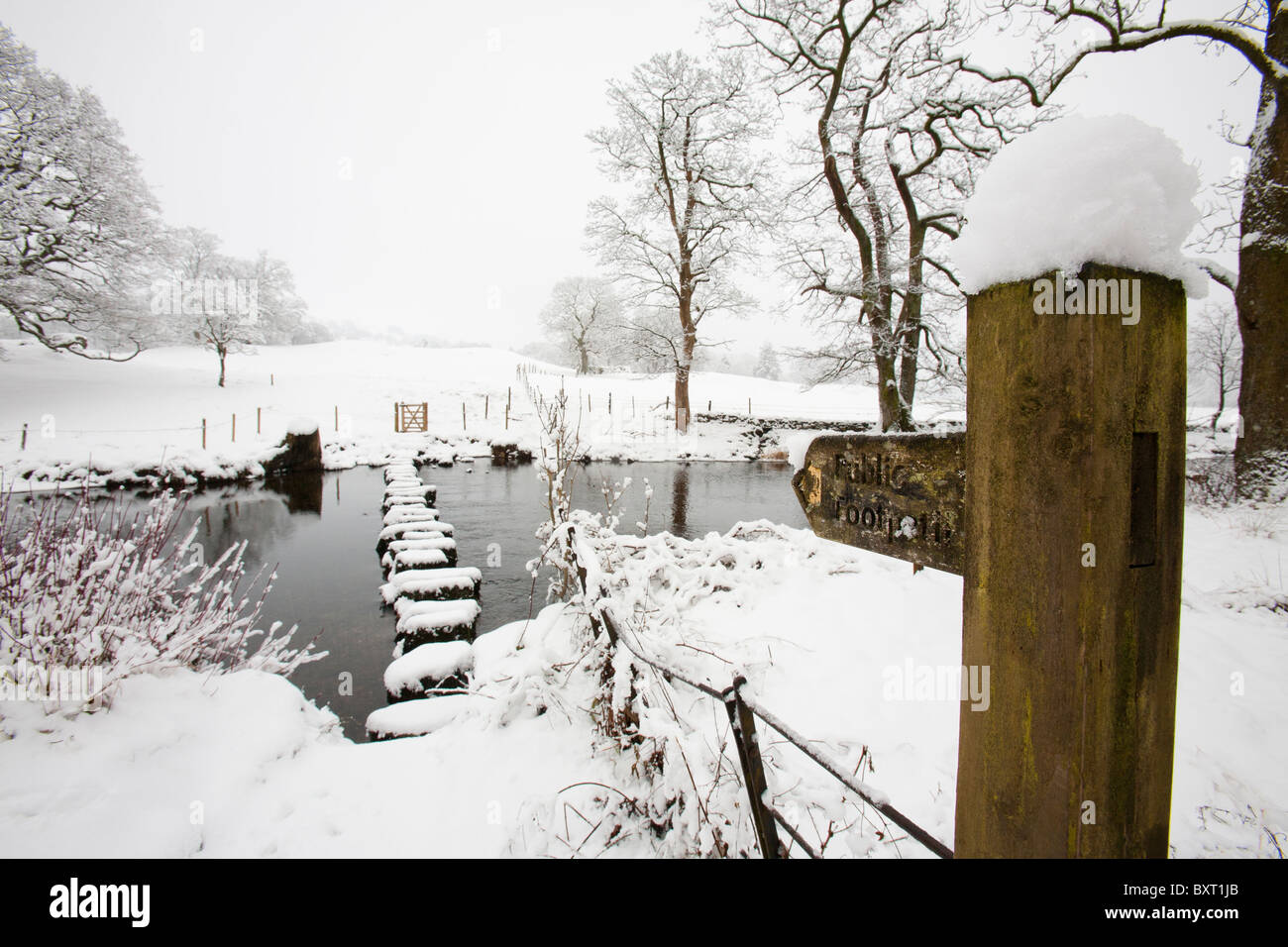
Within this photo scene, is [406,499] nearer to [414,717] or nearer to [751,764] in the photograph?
[414,717]

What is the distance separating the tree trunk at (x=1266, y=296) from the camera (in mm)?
5543

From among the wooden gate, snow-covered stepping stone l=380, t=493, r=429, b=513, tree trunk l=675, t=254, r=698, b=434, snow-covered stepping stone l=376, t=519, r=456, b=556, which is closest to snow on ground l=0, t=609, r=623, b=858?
snow-covered stepping stone l=376, t=519, r=456, b=556

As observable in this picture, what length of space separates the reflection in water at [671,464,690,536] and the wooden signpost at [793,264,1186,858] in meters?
8.04

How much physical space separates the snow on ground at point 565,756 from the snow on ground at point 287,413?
7.82m

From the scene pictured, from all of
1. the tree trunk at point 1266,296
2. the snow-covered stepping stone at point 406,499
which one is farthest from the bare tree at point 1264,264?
the snow-covered stepping stone at point 406,499

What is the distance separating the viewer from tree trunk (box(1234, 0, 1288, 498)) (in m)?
5.54

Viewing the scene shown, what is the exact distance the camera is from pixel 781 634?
162 inches

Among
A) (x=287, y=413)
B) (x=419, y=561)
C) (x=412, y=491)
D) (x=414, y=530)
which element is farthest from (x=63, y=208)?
(x=419, y=561)
